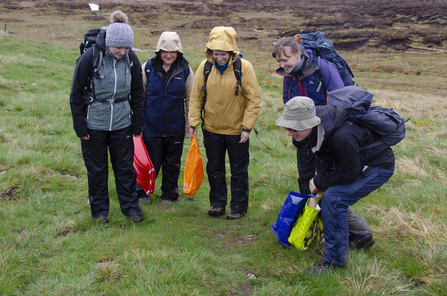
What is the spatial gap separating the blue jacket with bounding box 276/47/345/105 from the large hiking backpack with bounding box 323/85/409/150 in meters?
0.97

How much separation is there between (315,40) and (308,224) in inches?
91.6

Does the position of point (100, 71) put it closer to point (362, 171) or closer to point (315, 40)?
point (315, 40)

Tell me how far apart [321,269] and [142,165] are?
3062 millimetres

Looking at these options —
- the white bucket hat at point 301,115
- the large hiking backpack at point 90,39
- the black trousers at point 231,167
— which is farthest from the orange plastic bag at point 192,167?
the white bucket hat at point 301,115

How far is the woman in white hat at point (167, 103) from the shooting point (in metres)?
5.06

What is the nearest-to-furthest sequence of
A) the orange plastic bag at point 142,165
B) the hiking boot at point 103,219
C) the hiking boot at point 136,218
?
the hiking boot at point 103,219
the hiking boot at point 136,218
the orange plastic bag at point 142,165

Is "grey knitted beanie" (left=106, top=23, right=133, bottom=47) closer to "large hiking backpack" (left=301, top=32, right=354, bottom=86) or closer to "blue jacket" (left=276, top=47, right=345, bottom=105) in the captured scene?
"blue jacket" (left=276, top=47, right=345, bottom=105)

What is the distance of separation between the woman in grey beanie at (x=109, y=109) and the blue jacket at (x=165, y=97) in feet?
1.77

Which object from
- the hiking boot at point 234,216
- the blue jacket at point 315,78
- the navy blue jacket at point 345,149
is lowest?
the hiking boot at point 234,216

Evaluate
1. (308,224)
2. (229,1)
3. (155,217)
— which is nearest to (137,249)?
(155,217)

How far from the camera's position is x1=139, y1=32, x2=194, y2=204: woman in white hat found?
506 cm

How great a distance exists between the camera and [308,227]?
3.70m

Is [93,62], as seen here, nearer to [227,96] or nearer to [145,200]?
[227,96]

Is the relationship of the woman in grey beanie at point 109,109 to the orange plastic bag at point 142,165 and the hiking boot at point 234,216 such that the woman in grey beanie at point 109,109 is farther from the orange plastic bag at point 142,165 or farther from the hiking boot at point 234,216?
the hiking boot at point 234,216
